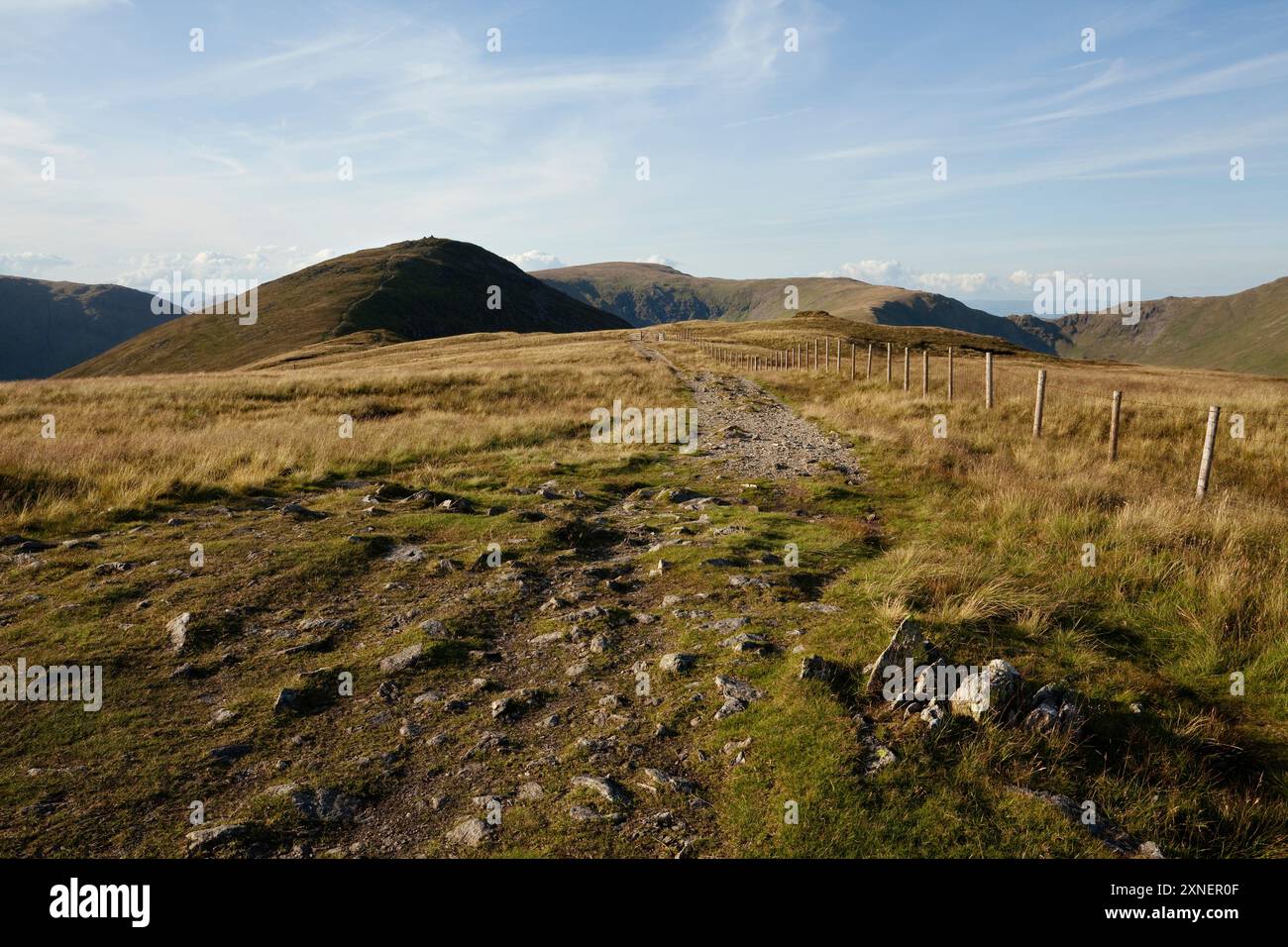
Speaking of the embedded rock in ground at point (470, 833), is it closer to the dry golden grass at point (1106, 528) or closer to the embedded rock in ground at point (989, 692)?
the embedded rock in ground at point (989, 692)

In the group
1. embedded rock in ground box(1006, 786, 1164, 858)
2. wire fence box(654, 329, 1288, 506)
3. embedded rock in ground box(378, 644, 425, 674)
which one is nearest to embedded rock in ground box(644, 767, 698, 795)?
embedded rock in ground box(1006, 786, 1164, 858)

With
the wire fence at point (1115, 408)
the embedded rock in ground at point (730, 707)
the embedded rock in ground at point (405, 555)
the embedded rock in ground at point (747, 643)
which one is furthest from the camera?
the wire fence at point (1115, 408)

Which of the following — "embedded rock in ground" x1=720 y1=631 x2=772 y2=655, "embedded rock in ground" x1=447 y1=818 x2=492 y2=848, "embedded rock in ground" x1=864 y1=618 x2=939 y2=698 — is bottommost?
"embedded rock in ground" x1=447 y1=818 x2=492 y2=848

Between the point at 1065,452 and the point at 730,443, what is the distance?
8220mm

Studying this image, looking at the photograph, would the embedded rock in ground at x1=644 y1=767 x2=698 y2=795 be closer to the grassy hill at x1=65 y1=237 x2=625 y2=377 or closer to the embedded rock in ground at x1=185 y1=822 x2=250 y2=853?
the embedded rock in ground at x1=185 y1=822 x2=250 y2=853

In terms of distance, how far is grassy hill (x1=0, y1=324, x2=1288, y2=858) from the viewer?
15.2 feet

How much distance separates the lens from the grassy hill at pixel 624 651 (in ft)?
15.2

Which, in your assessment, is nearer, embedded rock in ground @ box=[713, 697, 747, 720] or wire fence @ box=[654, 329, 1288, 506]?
embedded rock in ground @ box=[713, 697, 747, 720]

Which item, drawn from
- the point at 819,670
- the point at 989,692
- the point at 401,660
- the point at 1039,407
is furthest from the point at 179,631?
the point at 1039,407

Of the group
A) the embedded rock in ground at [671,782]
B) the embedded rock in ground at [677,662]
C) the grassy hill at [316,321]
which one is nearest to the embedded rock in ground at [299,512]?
the embedded rock in ground at [677,662]

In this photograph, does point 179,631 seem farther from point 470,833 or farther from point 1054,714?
point 1054,714

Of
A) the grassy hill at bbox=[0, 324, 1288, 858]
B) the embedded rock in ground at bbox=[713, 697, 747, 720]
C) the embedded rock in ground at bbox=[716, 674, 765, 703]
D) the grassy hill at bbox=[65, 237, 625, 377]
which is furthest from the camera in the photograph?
the grassy hill at bbox=[65, 237, 625, 377]

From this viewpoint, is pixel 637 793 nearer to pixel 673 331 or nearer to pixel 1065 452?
pixel 1065 452
